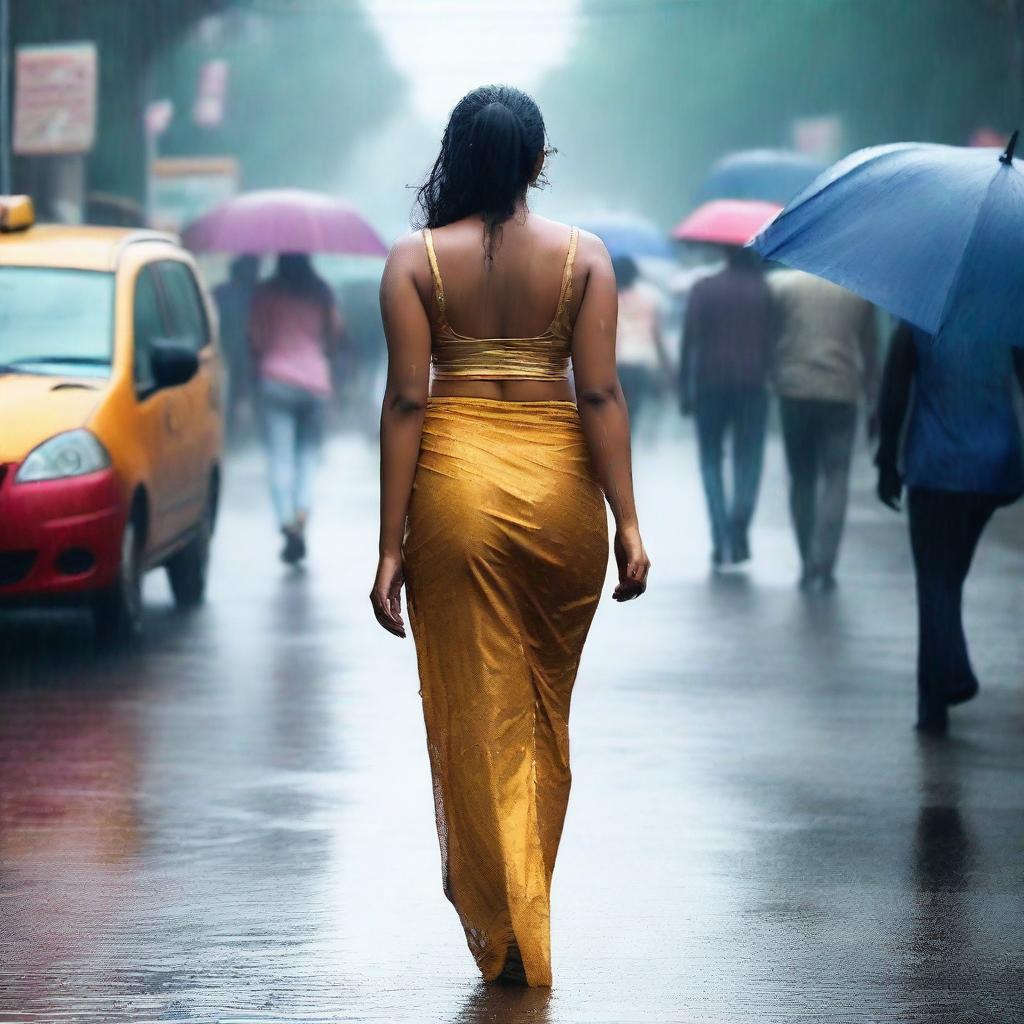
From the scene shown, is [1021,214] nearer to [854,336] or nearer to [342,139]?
[854,336]

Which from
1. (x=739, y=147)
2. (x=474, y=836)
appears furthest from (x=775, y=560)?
(x=739, y=147)

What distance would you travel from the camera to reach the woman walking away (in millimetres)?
14195

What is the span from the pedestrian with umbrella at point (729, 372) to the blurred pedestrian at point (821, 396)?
48cm

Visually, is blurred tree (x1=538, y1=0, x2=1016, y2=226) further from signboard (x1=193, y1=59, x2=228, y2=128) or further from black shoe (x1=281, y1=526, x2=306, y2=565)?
black shoe (x1=281, y1=526, x2=306, y2=565)

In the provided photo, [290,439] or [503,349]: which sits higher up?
[503,349]

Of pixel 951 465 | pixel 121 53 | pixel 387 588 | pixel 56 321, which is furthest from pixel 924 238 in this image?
pixel 121 53

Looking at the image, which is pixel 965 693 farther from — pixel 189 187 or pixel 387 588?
pixel 189 187

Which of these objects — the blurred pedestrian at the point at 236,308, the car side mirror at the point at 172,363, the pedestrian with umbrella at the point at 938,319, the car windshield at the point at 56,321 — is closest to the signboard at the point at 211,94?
the blurred pedestrian at the point at 236,308

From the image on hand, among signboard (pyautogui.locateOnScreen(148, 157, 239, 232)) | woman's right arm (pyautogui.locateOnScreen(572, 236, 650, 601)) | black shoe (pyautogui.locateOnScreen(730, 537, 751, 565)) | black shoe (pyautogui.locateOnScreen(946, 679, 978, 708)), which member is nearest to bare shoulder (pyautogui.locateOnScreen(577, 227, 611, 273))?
woman's right arm (pyautogui.locateOnScreen(572, 236, 650, 601))

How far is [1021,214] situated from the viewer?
7328 mm

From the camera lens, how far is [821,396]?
1292 cm

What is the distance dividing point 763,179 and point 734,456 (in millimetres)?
4773

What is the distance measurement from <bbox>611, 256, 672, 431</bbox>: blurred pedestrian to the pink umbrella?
7.27 ft

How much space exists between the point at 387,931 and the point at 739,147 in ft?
172
